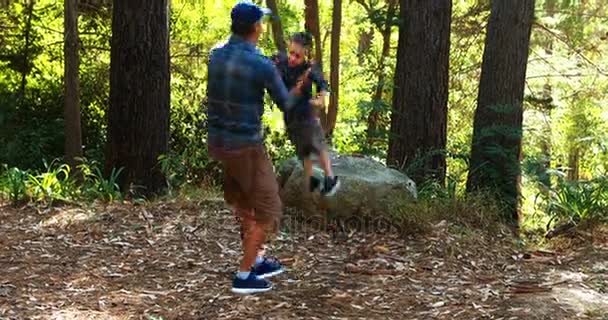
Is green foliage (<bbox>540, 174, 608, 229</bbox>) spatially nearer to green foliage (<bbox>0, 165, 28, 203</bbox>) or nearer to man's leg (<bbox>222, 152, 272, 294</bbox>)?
man's leg (<bbox>222, 152, 272, 294</bbox>)

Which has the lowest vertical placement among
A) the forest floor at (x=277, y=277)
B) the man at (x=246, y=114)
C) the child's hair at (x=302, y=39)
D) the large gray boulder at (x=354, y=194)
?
the forest floor at (x=277, y=277)

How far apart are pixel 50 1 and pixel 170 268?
1049cm

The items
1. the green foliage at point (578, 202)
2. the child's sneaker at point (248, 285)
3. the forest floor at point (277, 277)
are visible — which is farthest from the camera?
the green foliage at point (578, 202)

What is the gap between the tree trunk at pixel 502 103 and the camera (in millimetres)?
8188

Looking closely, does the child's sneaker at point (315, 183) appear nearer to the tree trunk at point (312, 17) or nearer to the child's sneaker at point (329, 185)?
the child's sneaker at point (329, 185)

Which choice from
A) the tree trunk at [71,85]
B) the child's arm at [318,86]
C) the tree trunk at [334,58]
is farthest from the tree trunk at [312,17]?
the child's arm at [318,86]

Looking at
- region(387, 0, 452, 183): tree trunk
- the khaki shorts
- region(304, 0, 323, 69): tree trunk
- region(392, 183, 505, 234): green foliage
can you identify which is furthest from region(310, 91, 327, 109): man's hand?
region(304, 0, 323, 69): tree trunk

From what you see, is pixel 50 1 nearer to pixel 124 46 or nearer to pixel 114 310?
pixel 124 46

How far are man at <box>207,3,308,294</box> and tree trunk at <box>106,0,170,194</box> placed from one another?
4344 mm

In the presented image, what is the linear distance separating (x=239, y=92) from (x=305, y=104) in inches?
48.7

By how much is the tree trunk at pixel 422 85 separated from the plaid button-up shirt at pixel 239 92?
4.64 metres

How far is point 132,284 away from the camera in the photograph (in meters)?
5.04

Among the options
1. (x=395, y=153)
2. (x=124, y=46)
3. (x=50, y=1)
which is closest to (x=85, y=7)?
(x=50, y=1)

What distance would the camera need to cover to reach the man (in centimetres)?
423
